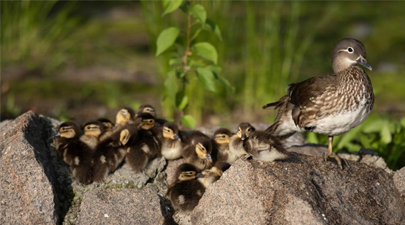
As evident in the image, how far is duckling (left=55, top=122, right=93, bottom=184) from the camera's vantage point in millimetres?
5098

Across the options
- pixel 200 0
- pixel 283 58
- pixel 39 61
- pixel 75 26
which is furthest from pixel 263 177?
pixel 75 26

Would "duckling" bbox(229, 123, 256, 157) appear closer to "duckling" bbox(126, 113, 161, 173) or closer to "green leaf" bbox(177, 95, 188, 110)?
"duckling" bbox(126, 113, 161, 173)

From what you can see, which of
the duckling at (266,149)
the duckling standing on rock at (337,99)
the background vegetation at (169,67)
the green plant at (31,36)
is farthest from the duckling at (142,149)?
the green plant at (31,36)

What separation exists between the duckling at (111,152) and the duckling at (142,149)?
0.21 ft

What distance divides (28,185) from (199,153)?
63.3 inches

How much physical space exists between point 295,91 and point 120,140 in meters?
1.77

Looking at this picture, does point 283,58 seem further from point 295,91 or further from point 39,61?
point 39,61

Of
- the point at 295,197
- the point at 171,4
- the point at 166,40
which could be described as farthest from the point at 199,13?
the point at 295,197

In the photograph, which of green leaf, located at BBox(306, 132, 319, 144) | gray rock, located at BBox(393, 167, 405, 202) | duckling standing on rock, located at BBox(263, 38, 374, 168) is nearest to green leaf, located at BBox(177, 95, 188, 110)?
duckling standing on rock, located at BBox(263, 38, 374, 168)

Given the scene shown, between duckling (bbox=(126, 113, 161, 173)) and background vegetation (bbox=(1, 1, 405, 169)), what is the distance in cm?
116

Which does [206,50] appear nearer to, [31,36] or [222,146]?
[222,146]

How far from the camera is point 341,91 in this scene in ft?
17.3

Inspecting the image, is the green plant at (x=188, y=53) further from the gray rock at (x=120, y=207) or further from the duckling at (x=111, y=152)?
the gray rock at (x=120, y=207)

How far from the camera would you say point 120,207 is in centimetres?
480
